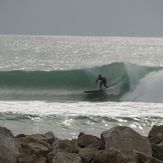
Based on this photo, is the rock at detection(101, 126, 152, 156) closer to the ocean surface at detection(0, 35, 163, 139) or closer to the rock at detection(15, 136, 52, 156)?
the rock at detection(15, 136, 52, 156)

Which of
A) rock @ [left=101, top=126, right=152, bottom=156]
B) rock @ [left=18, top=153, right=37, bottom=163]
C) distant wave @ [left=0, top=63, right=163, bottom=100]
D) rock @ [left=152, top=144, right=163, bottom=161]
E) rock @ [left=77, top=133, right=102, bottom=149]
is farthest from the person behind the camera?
distant wave @ [left=0, top=63, right=163, bottom=100]

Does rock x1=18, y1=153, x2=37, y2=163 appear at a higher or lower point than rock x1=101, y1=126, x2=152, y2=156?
lower

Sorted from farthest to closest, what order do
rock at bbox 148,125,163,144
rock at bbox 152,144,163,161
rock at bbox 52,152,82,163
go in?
rock at bbox 148,125,163,144, rock at bbox 152,144,163,161, rock at bbox 52,152,82,163

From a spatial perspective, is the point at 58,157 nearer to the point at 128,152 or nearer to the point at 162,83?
the point at 128,152

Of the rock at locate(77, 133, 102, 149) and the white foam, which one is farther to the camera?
the white foam

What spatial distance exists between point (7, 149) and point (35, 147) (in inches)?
23.7

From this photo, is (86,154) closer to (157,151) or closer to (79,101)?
(157,151)

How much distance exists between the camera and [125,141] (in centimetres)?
507

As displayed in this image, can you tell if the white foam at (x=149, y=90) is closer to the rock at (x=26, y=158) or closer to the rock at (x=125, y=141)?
the rock at (x=125, y=141)

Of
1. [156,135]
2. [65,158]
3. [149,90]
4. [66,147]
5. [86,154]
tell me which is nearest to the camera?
[65,158]

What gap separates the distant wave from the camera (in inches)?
727

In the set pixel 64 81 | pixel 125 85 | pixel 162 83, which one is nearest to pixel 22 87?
pixel 64 81

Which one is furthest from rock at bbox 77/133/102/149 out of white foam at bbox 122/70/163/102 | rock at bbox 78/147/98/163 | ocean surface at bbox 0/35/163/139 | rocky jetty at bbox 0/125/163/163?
white foam at bbox 122/70/163/102

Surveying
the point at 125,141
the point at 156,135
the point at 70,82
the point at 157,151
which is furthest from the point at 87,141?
the point at 70,82
